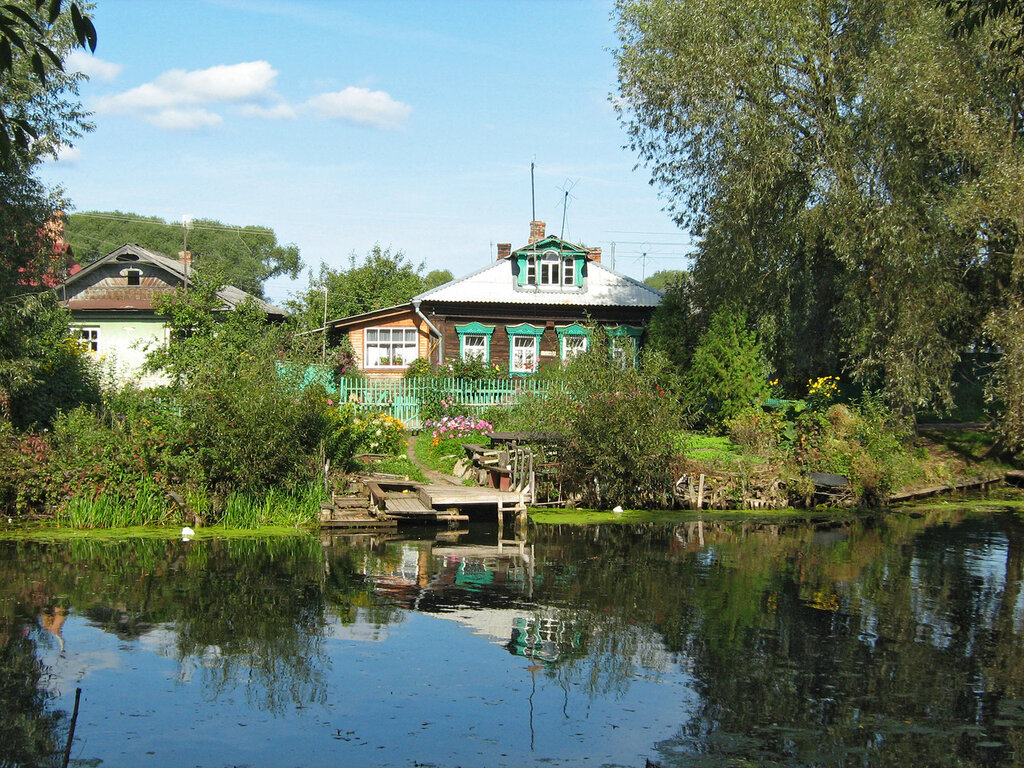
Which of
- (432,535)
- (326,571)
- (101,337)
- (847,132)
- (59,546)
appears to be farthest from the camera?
(101,337)

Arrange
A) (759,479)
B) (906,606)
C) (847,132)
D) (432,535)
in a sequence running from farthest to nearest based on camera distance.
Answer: (847,132) < (759,479) < (432,535) < (906,606)

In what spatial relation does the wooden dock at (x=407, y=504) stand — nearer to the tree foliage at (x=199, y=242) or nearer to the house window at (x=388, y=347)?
the house window at (x=388, y=347)

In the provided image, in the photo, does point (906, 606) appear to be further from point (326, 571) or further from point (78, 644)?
point (78, 644)

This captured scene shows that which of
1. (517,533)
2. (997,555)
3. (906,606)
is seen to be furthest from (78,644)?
(997,555)

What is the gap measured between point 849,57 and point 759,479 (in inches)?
432

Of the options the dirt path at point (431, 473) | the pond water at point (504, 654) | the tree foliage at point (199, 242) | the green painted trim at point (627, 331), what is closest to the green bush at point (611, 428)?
the dirt path at point (431, 473)

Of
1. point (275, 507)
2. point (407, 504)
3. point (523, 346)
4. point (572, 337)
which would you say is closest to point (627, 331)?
point (572, 337)

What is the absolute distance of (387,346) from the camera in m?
32.0

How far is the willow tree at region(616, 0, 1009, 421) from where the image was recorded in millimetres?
20844

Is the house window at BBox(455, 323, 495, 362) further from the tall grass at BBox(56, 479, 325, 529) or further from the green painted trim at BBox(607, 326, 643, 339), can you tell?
the tall grass at BBox(56, 479, 325, 529)

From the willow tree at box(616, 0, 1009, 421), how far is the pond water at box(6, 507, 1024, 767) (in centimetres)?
778

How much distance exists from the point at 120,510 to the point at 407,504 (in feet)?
17.0

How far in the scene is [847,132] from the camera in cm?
2241

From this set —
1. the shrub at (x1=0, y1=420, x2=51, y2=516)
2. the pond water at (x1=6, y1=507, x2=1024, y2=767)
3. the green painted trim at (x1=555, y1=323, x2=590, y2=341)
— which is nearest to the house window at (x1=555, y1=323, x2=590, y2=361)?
the green painted trim at (x1=555, y1=323, x2=590, y2=341)
